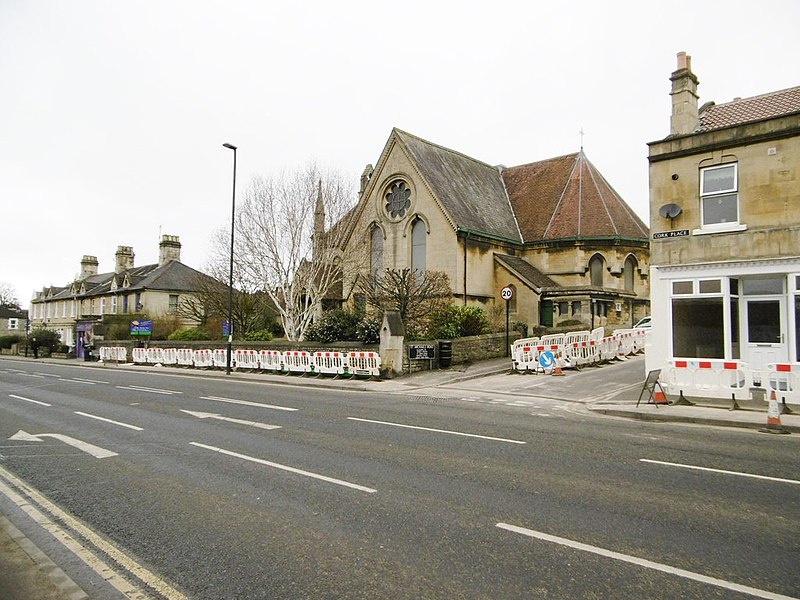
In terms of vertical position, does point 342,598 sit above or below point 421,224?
below

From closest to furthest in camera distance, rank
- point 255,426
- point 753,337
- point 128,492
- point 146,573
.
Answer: point 146,573
point 128,492
point 255,426
point 753,337

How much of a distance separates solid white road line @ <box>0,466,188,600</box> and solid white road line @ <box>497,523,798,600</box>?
10.0 ft

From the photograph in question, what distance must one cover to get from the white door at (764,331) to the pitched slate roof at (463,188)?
62.7ft

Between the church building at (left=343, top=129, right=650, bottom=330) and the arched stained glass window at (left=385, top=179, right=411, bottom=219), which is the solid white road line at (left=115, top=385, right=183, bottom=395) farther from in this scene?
the arched stained glass window at (left=385, top=179, right=411, bottom=219)

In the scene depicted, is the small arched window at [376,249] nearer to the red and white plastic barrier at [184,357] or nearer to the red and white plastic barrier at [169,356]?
the red and white plastic barrier at [184,357]

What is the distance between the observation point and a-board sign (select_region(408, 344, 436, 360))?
22766 mm

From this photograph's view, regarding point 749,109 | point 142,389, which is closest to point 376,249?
point 142,389

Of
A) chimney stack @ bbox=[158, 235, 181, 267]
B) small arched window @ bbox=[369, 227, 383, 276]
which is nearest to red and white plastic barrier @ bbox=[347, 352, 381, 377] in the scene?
small arched window @ bbox=[369, 227, 383, 276]

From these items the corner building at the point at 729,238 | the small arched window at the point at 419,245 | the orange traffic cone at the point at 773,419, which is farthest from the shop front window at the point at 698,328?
the small arched window at the point at 419,245

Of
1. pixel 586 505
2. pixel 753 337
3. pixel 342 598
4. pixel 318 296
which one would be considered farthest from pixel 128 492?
pixel 318 296

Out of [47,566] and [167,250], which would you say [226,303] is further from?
[47,566]

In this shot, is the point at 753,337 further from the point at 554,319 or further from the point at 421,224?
the point at 421,224

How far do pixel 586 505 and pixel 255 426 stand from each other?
713 centimetres

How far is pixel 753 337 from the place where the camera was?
14.9 metres
